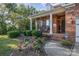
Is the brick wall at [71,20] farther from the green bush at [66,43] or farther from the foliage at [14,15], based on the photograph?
the foliage at [14,15]

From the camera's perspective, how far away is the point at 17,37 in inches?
247

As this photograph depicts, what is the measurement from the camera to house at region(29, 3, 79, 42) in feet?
20.6

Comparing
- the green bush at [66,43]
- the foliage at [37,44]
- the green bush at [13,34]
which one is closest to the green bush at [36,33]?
the foliage at [37,44]

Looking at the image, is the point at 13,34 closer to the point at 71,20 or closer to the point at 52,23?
the point at 52,23

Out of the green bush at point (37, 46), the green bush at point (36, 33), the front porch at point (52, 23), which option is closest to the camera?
the green bush at point (37, 46)

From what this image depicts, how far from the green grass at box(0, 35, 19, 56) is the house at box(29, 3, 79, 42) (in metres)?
0.66

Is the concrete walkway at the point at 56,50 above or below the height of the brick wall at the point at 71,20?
below

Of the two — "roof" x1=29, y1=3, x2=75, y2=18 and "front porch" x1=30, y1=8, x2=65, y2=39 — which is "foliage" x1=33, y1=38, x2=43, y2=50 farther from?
"roof" x1=29, y1=3, x2=75, y2=18

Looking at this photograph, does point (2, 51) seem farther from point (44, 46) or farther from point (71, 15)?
point (71, 15)

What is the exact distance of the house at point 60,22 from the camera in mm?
6289

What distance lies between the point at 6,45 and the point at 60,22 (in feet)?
Result: 4.49

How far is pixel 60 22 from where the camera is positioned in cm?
645

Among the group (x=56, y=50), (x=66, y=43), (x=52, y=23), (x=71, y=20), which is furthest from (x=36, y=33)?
(x=71, y=20)

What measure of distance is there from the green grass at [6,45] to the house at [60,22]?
66 centimetres
